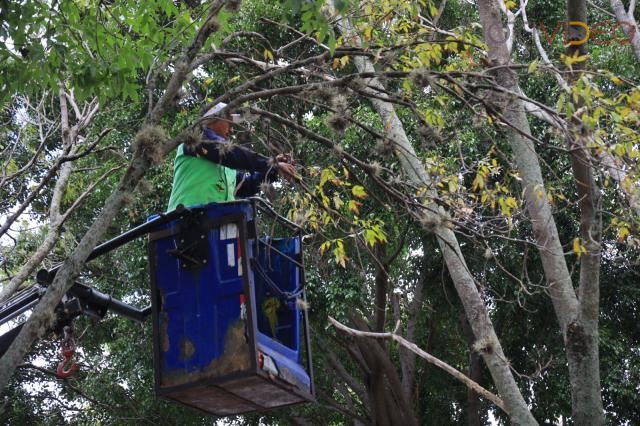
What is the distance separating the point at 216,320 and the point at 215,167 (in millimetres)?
878

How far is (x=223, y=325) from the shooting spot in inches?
178

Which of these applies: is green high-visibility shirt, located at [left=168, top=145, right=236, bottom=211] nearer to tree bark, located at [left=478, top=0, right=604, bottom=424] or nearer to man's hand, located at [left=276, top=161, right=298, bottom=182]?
man's hand, located at [left=276, top=161, right=298, bottom=182]

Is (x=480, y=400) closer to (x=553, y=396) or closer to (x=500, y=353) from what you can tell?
(x=553, y=396)

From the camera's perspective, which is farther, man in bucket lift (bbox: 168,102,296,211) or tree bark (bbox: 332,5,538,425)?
tree bark (bbox: 332,5,538,425)

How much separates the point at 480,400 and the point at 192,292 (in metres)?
9.66

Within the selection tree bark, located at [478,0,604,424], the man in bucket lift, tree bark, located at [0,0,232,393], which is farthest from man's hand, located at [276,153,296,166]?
tree bark, located at [478,0,604,424]

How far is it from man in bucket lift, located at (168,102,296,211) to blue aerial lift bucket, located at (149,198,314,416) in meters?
0.21

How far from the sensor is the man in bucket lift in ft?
15.8

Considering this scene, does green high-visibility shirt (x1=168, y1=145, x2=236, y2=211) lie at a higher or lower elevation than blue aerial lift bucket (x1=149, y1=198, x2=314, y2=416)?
higher

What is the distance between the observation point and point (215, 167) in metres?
5.03

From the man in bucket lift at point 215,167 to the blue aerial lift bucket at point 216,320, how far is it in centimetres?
21

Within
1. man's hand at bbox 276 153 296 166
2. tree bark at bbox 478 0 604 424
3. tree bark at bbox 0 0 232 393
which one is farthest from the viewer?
tree bark at bbox 478 0 604 424

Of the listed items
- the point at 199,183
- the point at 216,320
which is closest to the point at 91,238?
the point at 216,320

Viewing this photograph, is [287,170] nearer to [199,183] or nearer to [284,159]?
[284,159]
